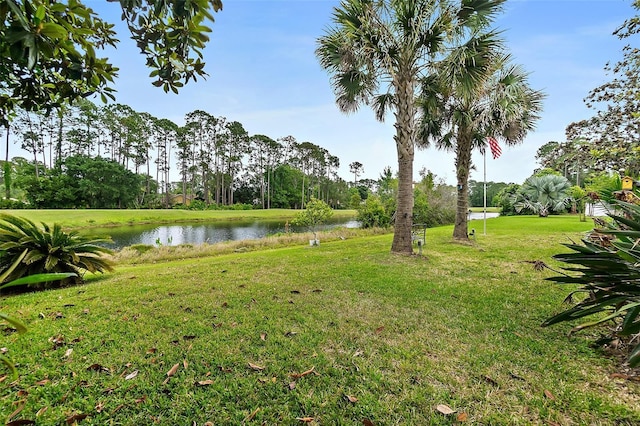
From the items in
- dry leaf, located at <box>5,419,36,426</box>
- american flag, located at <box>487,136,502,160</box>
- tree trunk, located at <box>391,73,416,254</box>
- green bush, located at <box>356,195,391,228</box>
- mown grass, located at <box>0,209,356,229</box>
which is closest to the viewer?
dry leaf, located at <box>5,419,36,426</box>

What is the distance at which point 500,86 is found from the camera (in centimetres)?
837

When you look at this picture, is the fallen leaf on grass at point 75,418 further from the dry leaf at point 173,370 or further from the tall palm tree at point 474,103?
the tall palm tree at point 474,103

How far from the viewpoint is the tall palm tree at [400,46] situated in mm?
6406

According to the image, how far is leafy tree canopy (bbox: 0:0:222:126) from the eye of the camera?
1.35 meters

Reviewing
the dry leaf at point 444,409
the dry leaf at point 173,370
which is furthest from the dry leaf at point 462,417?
the dry leaf at point 173,370

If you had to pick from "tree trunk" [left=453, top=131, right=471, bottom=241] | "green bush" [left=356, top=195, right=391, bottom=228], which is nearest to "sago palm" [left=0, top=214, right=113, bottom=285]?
"tree trunk" [left=453, top=131, right=471, bottom=241]

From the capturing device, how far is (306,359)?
2.31m

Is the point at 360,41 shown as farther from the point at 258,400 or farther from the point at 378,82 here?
the point at 258,400

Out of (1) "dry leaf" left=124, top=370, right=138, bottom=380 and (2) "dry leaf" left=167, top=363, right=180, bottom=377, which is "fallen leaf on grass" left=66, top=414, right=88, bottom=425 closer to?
(1) "dry leaf" left=124, top=370, right=138, bottom=380

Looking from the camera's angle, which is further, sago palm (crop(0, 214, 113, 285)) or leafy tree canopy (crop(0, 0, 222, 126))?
sago palm (crop(0, 214, 113, 285))

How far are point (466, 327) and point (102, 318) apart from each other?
4.11m

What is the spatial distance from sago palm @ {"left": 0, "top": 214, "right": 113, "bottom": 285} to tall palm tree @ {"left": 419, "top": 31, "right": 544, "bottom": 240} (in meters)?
8.95

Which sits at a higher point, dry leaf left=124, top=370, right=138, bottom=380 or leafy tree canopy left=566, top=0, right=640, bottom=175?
leafy tree canopy left=566, top=0, right=640, bottom=175

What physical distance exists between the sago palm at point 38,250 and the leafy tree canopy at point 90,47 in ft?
10.2
